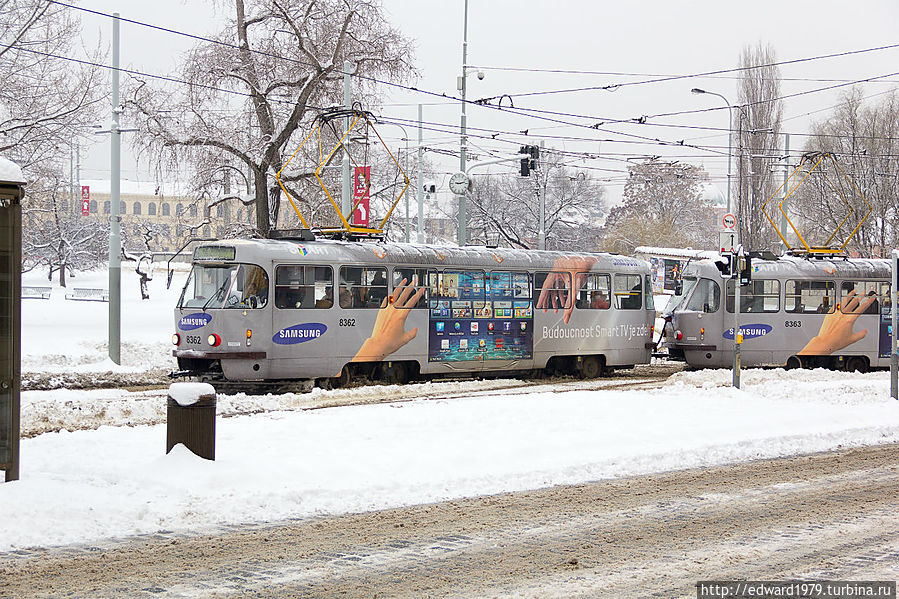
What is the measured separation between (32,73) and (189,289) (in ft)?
34.0

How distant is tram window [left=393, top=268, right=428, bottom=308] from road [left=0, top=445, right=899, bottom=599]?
1062cm

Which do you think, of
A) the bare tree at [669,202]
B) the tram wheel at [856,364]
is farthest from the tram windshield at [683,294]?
the bare tree at [669,202]

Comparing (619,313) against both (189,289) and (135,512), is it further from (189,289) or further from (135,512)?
(135,512)

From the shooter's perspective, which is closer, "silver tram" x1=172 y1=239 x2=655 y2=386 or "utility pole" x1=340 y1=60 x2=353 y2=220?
"silver tram" x1=172 y1=239 x2=655 y2=386

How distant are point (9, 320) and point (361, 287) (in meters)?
11.1

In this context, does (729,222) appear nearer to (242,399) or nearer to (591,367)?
(591,367)

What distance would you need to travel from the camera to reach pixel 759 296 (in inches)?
1040

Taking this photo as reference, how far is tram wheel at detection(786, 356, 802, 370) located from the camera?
1058 inches

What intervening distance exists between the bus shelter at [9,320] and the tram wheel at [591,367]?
16872 mm

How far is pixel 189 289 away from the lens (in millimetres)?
19141

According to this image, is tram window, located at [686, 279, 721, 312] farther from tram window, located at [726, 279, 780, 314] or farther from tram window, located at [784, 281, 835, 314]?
tram window, located at [784, 281, 835, 314]

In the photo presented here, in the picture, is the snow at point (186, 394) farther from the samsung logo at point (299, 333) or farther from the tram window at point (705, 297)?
the tram window at point (705, 297)

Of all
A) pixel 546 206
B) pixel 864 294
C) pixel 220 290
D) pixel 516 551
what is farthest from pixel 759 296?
pixel 546 206

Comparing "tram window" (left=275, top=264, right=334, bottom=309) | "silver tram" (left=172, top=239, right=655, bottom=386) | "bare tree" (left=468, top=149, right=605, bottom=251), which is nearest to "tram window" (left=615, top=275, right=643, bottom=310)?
"silver tram" (left=172, top=239, right=655, bottom=386)
